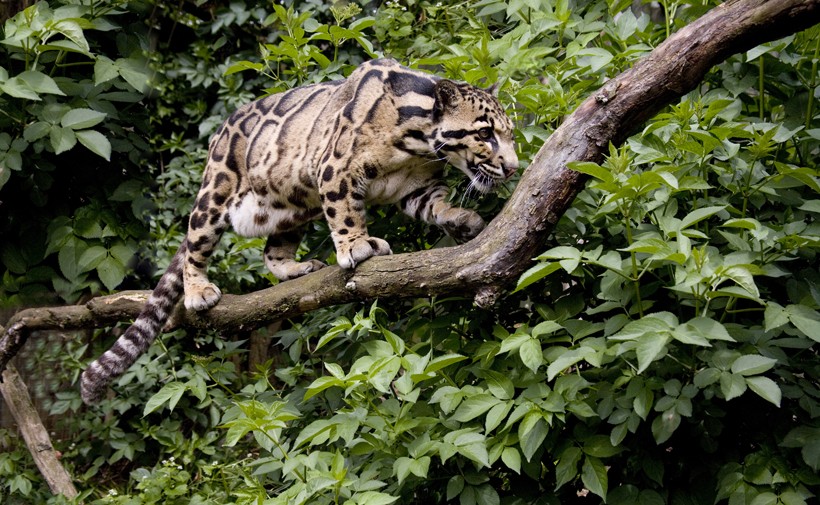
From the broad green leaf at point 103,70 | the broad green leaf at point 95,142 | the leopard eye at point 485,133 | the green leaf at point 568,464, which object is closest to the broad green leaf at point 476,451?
the green leaf at point 568,464

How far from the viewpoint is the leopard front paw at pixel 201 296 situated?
4.47m

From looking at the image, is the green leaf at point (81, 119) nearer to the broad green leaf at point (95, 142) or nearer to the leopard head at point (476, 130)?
the broad green leaf at point (95, 142)

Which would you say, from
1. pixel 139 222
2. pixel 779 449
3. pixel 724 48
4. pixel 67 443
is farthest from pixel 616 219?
pixel 67 443

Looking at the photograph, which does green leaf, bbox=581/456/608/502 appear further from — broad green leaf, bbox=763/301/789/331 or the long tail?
the long tail

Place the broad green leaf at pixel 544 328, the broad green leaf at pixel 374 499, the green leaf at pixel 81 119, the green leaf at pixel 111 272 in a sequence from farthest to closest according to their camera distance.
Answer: the green leaf at pixel 111 272, the green leaf at pixel 81 119, the broad green leaf at pixel 544 328, the broad green leaf at pixel 374 499

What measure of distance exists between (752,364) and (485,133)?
166cm

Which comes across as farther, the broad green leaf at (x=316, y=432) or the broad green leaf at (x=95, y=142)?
the broad green leaf at (x=95, y=142)

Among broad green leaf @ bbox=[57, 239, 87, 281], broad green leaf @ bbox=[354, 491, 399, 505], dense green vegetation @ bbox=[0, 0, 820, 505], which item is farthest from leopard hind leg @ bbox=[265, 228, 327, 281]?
broad green leaf @ bbox=[354, 491, 399, 505]

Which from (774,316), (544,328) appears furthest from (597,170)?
(774,316)

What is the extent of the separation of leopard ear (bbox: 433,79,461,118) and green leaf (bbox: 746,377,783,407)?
6.11 feet

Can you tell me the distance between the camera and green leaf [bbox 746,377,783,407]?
2506 mm

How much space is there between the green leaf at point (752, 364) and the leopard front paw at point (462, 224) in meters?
1.39

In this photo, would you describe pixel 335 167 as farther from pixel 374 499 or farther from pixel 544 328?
pixel 374 499

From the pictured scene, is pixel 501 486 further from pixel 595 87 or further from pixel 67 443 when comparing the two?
pixel 67 443
